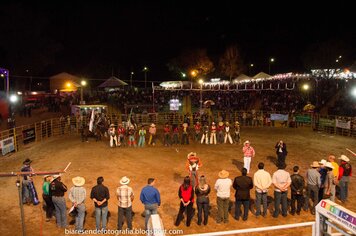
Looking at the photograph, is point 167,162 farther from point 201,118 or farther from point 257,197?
point 201,118

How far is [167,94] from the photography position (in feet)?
145

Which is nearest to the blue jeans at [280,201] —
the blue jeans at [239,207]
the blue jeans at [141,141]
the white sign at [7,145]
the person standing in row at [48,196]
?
the blue jeans at [239,207]

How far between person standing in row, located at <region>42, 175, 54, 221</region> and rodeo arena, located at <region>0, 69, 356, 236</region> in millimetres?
33

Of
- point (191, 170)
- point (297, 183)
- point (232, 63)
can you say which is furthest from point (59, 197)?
point (232, 63)

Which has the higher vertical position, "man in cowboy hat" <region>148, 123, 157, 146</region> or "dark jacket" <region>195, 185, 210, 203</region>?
"man in cowboy hat" <region>148, 123, 157, 146</region>

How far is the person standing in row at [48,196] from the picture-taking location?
363 inches

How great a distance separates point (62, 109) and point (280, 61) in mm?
41406

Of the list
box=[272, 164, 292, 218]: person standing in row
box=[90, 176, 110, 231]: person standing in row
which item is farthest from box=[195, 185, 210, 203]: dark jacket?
box=[90, 176, 110, 231]: person standing in row

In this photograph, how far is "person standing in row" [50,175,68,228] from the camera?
881 centimetres

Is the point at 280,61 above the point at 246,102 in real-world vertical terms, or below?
above

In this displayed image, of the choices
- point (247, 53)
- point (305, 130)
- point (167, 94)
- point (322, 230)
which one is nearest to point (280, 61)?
point (247, 53)

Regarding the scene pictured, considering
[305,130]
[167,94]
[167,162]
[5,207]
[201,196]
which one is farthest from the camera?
[167,94]

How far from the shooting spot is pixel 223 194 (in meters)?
9.20

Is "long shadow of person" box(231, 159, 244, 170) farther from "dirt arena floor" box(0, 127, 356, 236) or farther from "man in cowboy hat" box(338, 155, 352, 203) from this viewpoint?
"man in cowboy hat" box(338, 155, 352, 203)
